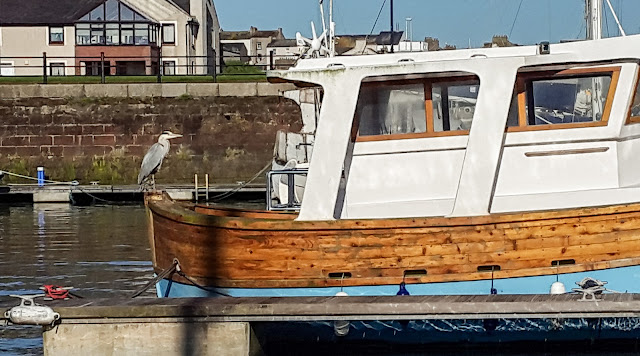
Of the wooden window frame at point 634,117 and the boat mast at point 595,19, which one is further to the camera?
the boat mast at point 595,19

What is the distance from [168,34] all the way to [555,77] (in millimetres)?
45977

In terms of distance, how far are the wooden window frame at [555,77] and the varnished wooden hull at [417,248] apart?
2.93 ft

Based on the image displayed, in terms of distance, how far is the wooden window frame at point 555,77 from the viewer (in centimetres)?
987

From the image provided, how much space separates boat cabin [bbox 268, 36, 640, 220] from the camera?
9.79m

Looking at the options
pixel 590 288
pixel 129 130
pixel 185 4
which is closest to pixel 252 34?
pixel 185 4

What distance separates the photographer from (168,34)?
5453cm

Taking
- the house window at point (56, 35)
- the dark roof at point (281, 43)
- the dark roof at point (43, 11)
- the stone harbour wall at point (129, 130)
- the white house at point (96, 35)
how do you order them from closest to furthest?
the stone harbour wall at point (129, 130)
the white house at point (96, 35)
the house window at point (56, 35)
the dark roof at point (43, 11)
the dark roof at point (281, 43)

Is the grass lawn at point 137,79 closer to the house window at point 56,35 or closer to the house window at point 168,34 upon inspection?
the house window at point 56,35

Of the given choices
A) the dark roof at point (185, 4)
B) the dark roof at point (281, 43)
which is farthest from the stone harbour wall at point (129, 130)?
the dark roof at point (281, 43)

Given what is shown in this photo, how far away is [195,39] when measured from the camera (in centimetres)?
5666

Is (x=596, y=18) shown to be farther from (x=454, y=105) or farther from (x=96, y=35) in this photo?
(x=96, y=35)

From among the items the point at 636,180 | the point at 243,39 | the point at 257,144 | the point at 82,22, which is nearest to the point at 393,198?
the point at 636,180

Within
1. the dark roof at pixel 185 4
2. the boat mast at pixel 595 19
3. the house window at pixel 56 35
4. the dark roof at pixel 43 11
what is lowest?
the boat mast at pixel 595 19

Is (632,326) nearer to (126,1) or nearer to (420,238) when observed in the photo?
(420,238)
